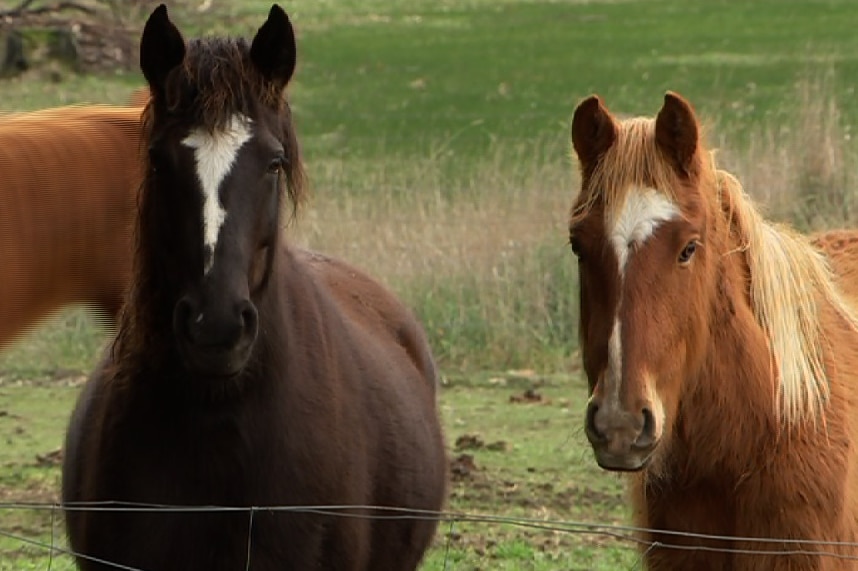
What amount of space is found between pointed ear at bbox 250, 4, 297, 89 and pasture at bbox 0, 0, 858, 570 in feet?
1.97

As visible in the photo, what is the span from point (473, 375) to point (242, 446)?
20.2 feet

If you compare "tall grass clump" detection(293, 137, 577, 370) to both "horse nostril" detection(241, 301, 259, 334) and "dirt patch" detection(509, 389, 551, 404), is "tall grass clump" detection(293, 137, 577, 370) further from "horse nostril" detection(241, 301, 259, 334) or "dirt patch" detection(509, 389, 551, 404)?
"horse nostril" detection(241, 301, 259, 334)

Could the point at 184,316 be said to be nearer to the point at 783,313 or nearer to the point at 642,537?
the point at 642,537

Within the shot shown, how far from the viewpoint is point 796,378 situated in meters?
4.31

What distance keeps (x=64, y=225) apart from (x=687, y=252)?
2329 millimetres

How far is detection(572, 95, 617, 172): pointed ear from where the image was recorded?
4.25 metres

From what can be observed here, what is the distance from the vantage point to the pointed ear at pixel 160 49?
4371mm

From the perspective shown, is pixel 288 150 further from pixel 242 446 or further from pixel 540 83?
pixel 540 83

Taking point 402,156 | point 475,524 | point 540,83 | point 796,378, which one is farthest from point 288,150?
point 540,83

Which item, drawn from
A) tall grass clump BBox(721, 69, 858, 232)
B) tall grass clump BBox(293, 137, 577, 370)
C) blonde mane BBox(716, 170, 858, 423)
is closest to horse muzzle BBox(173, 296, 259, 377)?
blonde mane BBox(716, 170, 858, 423)

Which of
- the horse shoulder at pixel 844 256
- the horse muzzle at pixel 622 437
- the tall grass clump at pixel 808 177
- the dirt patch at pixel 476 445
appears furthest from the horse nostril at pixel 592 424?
the tall grass clump at pixel 808 177

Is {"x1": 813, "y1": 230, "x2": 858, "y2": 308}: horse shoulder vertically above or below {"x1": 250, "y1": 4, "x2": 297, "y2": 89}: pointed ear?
below

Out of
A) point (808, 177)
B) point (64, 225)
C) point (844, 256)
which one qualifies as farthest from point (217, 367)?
point (808, 177)

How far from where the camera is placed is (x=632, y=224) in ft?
13.2
